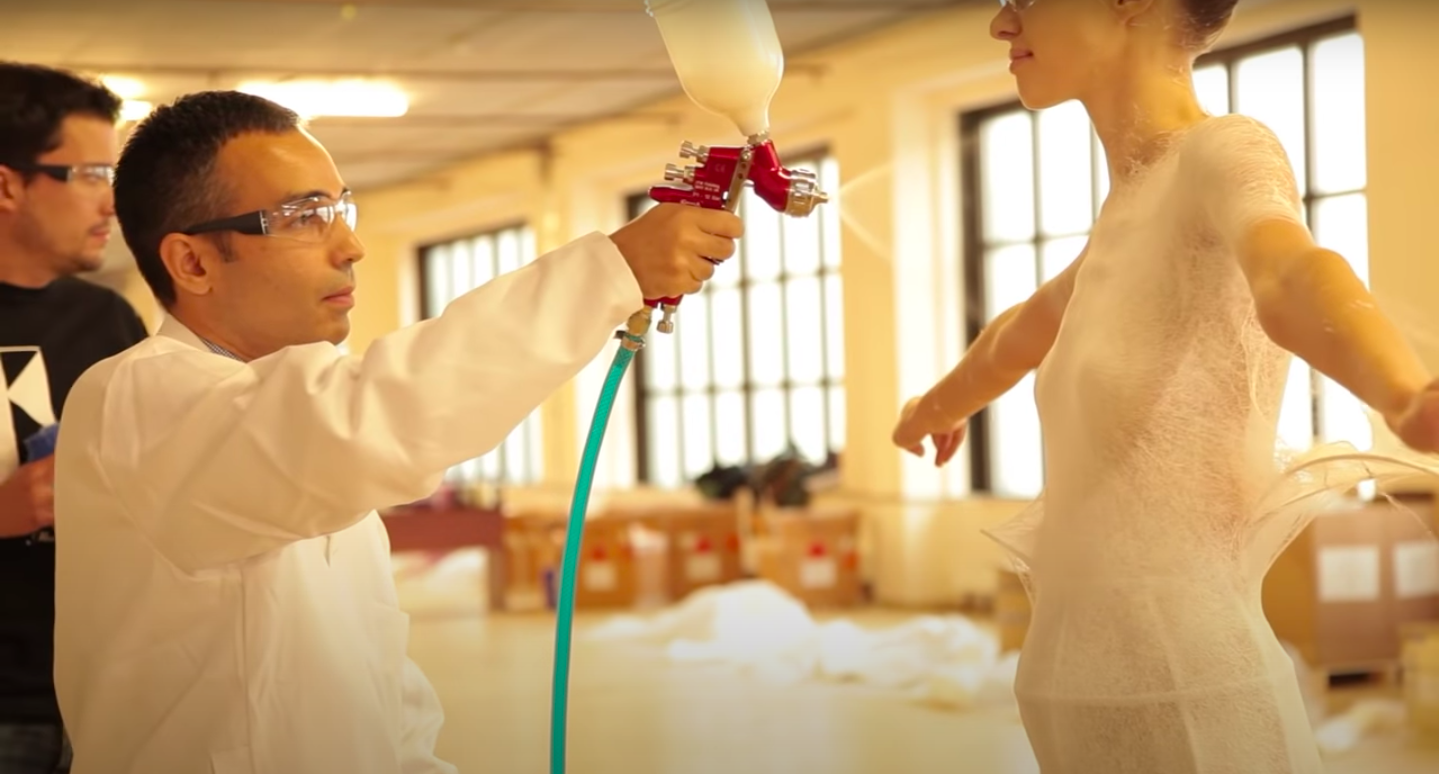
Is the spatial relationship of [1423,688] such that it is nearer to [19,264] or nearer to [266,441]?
[19,264]

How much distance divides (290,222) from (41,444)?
62 cm

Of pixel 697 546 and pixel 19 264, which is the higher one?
pixel 19 264

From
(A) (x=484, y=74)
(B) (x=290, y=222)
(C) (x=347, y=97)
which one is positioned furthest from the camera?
(A) (x=484, y=74)

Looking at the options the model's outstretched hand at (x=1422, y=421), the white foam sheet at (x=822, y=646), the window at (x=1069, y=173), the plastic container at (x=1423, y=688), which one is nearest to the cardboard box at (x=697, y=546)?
the white foam sheet at (x=822, y=646)

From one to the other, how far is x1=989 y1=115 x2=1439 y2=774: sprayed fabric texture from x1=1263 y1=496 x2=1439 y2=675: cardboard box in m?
3.32

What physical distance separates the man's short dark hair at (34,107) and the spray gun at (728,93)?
0.94 m

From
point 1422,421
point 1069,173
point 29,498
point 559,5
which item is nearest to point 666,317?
point 1422,421

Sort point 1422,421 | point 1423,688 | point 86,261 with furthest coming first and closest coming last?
point 1423,688
point 86,261
point 1422,421

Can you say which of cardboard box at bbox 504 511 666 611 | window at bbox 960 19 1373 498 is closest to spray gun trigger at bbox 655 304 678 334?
window at bbox 960 19 1373 498

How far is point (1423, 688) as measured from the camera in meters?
3.78

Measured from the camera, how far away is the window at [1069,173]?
14.8 ft

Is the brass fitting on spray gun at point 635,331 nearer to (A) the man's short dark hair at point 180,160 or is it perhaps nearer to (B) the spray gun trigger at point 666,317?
(B) the spray gun trigger at point 666,317

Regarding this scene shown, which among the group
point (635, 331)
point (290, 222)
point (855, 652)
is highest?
point (290, 222)

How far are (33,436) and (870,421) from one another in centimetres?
580
